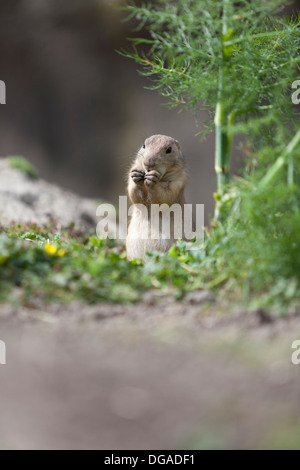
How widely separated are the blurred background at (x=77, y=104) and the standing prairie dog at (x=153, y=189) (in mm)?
7433

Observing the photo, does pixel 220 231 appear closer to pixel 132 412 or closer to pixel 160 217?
pixel 160 217

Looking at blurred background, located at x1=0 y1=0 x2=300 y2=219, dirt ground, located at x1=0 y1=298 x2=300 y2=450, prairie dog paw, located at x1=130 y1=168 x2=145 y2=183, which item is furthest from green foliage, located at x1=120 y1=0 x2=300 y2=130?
blurred background, located at x1=0 y1=0 x2=300 y2=219

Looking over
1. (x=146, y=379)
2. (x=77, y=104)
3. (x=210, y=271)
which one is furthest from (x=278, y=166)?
(x=77, y=104)

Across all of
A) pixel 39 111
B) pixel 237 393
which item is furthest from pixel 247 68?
pixel 39 111

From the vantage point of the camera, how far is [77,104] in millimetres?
13945

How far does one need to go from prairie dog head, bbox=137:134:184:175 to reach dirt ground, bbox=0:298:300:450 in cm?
257

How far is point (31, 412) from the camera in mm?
2453

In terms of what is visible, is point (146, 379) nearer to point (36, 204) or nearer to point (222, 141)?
point (222, 141)

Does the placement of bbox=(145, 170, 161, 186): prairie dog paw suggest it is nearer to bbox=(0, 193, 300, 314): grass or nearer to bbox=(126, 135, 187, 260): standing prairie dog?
bbox=(126, 135, 187, 260): standing prairie dog

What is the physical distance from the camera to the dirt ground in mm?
2375

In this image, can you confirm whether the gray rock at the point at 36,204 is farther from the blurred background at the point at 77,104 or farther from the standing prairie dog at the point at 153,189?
the blurred background at the point at 77,104

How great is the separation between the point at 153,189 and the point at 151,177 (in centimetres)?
18

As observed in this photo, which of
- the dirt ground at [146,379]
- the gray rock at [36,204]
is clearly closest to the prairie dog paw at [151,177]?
the dirt ground at [146,379]
